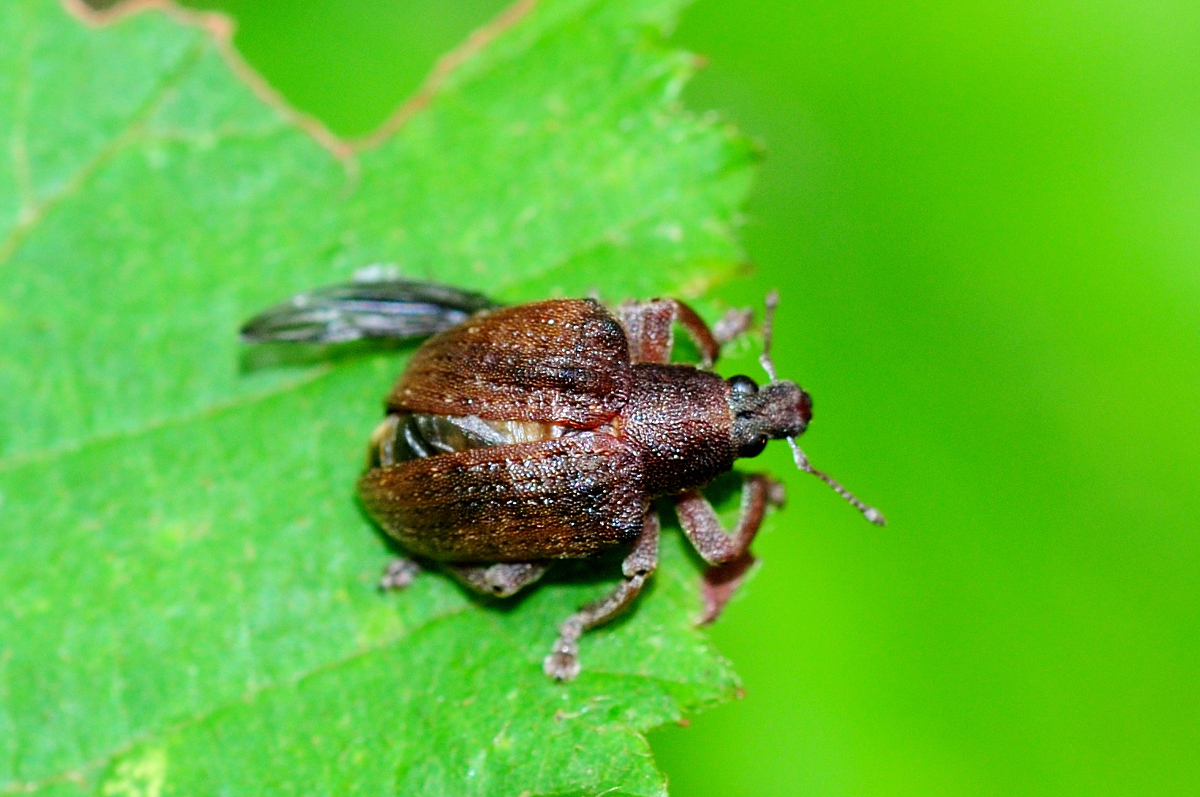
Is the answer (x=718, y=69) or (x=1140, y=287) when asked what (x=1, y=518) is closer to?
(x=718, y=69)

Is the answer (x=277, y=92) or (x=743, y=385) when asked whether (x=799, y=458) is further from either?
(x=277, y=92)

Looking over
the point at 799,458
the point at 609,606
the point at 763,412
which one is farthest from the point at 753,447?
the point at 609,606

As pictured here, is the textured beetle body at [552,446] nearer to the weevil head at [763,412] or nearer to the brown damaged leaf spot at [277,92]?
the weevil head at [763,412]

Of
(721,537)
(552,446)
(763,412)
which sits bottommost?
(721,537)

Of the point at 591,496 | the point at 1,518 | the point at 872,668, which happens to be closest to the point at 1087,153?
the point at 872,668

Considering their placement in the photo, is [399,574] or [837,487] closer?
[837,487]

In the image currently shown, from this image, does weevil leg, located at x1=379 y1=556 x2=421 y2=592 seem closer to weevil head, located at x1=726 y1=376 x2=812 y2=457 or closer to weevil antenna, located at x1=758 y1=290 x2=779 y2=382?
weevil head, located at x1=726 y1=376 x2=812 y2=457

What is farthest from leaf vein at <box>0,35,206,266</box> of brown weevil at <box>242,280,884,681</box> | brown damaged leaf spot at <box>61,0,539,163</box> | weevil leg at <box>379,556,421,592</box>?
weevil leg at <box>379,556,421,592</box>
